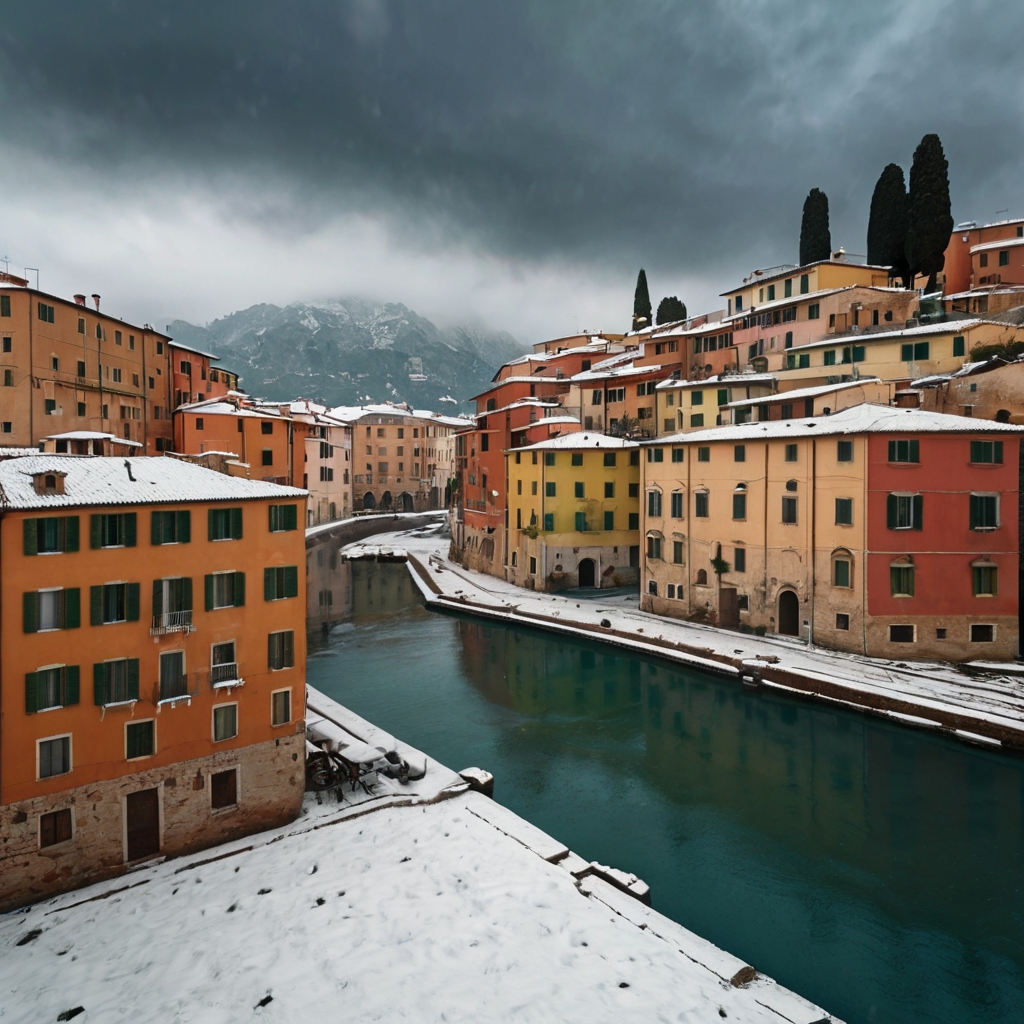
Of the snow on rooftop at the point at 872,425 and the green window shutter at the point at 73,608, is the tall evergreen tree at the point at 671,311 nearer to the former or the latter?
the snow on rooftop at the point at 872,425

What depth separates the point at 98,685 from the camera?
16891 mm

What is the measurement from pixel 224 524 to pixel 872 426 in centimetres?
2867

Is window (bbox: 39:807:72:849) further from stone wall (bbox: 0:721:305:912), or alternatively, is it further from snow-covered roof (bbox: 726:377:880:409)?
snow-covered roof (bbox: 726:377:880:409)

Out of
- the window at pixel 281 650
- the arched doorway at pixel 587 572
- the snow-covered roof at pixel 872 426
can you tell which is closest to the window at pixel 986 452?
the snow-covered roof at pixel 872 426

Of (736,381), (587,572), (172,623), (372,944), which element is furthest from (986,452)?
(172,623)

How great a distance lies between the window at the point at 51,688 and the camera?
52.5 feet

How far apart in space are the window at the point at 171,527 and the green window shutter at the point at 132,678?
10.0 ft

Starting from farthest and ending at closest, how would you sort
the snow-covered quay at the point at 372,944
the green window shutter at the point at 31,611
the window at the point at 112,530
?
the window at the point at 112,530 → the green window shutter at the point at 31,611 → the snow-covered quay at the point at 372,944

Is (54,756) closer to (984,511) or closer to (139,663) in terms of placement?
(139,663)

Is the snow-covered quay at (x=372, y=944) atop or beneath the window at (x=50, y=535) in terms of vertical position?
beneath

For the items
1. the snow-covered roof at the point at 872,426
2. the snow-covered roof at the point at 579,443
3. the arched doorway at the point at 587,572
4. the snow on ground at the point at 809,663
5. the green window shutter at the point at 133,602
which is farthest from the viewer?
the arched doorway at the point at 587,572

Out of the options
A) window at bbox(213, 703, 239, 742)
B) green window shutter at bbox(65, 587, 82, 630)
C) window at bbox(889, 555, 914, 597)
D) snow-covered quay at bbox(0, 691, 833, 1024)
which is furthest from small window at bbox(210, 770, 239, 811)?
window at bbox(889, 555, 914, 597)

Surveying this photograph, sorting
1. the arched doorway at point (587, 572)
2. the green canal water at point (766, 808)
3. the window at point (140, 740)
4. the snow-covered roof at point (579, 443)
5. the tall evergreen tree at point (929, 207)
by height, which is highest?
the tall evergreen tree at point (929, 207)

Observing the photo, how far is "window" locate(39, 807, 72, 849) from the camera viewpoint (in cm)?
1622
